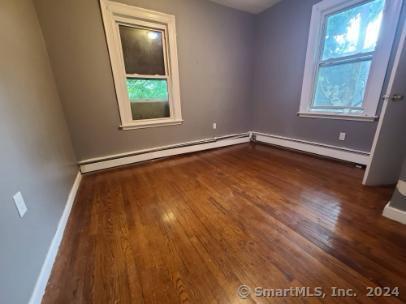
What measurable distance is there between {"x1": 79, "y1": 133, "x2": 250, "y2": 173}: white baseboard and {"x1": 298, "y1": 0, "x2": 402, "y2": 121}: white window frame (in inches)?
56.0

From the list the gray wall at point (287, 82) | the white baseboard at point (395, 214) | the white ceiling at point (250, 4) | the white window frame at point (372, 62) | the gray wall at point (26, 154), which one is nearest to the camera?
the gray wall at point (26, 154)

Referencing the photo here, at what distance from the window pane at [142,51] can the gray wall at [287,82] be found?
203cm

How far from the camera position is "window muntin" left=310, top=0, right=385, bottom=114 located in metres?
2.11

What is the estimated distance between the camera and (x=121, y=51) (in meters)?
2.33

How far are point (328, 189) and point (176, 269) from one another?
1768mm

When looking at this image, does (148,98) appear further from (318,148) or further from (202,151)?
(318,148)

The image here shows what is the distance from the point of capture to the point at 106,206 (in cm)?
168

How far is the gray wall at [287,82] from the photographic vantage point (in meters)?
2.52

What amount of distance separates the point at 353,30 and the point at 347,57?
0.32 metres

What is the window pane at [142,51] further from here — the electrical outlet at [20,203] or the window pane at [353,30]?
the window pane at [353,30]

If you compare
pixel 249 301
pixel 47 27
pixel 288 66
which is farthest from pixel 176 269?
pixel 288 66

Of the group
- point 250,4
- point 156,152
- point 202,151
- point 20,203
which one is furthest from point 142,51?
point 20,203

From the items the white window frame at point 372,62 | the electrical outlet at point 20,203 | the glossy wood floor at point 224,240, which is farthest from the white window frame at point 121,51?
the white window frame at point 372,62

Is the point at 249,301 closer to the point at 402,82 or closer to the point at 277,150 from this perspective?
the point at 402,82
